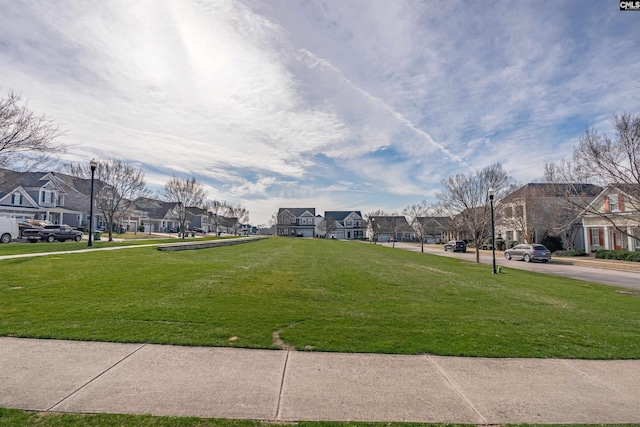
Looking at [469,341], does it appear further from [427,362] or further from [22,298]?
[22,298]

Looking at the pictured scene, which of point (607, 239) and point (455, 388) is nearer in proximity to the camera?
point (455, 388)

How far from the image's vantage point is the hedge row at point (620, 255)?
1039 inches

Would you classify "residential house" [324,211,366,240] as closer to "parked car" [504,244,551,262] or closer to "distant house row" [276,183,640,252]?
"distant house row" [276,183,640,252]

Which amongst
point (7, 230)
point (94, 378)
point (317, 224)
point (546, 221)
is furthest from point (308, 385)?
point (317, 224)

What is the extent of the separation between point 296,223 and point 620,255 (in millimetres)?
76314

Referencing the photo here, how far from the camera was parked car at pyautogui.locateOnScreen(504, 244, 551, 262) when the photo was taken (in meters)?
28.3

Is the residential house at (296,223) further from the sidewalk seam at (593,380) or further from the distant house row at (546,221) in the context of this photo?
the sidewalk seam at (593,380)

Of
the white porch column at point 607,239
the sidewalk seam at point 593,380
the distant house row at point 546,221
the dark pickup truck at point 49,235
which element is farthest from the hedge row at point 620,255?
the dark pickup truck at point 49,235

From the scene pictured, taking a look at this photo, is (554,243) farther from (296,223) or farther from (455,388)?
(296,223)

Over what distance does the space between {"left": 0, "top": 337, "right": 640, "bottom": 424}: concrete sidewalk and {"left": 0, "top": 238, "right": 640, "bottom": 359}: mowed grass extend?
416mm

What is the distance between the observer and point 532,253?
94.1ft

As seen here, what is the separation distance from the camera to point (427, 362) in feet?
15.6

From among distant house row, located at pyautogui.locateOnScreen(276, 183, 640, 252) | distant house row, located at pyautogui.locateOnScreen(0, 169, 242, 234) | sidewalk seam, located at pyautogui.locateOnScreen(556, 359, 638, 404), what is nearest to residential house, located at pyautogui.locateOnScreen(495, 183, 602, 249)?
distant house row, located at pyautogui.locateOnScreen(276, 183, 640, 252)

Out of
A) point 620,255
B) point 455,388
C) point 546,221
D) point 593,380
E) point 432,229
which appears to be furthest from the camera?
point 432,229
